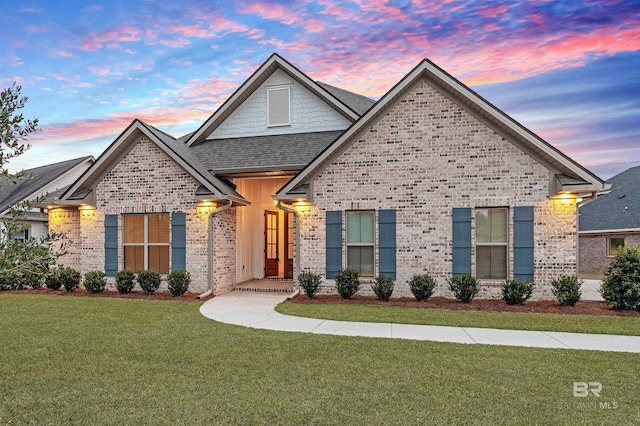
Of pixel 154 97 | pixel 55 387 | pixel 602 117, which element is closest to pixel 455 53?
pixel 602 117

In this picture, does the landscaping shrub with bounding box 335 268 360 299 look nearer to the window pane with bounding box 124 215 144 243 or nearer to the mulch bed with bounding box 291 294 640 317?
the mulch bed with bounding box 291 294 640 317

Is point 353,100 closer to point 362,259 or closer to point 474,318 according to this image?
point 362,259

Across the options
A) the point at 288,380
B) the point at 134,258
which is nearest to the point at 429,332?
the point at 288,380

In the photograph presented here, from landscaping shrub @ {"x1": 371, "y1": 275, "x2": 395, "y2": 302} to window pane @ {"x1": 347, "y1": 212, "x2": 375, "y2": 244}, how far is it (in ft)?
→ 4.14

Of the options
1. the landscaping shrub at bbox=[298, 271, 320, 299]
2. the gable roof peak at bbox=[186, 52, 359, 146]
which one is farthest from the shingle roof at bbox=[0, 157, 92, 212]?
the landscaping shrub at bbox=[298, 271, 320, 299]

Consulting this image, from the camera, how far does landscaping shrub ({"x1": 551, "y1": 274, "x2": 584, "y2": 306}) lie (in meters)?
9.72

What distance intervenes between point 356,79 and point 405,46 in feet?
13.6

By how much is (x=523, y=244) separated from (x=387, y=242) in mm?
3629

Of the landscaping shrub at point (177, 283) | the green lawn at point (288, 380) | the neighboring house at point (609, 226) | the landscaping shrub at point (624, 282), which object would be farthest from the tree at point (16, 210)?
the neighboring house at point (609, 226)

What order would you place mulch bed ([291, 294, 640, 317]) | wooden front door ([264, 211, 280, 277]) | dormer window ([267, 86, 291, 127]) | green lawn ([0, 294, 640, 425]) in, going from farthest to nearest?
wooden front door ([264, 211, 280, 277]) → dormer window ([267, 86, 291, 127]) → mulch bed ([291, 294, 640, 317]) → green lawn ([0, 294, 640, 425])

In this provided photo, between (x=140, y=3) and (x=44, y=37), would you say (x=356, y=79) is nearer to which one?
(x=140, y=3)

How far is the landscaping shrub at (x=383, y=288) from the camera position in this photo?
10.7 m

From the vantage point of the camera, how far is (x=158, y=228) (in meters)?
12.7

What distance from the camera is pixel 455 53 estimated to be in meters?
14.4
